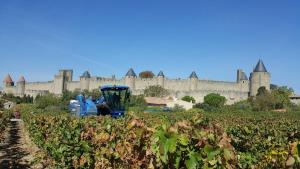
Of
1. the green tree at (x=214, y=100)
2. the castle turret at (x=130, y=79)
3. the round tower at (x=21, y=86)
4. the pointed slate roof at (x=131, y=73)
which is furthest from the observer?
the round tower at (x=21, y=86)

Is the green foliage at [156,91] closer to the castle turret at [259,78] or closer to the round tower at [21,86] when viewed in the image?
the castle turret at [259,78]

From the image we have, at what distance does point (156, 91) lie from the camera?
72.8m

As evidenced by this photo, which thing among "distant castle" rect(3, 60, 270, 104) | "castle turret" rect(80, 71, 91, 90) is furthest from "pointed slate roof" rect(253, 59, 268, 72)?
"castle turret" rect(80, 71, 91, 90)

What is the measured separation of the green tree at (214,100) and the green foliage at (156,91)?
9.01 meters

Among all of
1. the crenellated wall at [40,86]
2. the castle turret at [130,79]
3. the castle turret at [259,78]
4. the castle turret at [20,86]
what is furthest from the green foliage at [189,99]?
the castle turret at [20,86]

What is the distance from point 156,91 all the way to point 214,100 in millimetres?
11589

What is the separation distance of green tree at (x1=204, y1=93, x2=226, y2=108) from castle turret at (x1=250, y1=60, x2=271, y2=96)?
10.5 m

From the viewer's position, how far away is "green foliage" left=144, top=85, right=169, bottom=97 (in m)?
72.4

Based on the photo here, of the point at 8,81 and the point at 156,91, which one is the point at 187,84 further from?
the point at 8,81

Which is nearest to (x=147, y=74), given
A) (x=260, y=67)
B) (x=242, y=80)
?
(x=242, y=80)

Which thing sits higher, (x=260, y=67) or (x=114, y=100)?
(x=260, y=67)

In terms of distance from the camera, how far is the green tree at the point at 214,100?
64125mm

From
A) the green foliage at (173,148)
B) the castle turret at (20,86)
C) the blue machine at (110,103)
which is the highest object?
the castle turret at (20,86)

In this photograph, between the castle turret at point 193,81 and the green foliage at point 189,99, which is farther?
the castle turret at point 193,81
